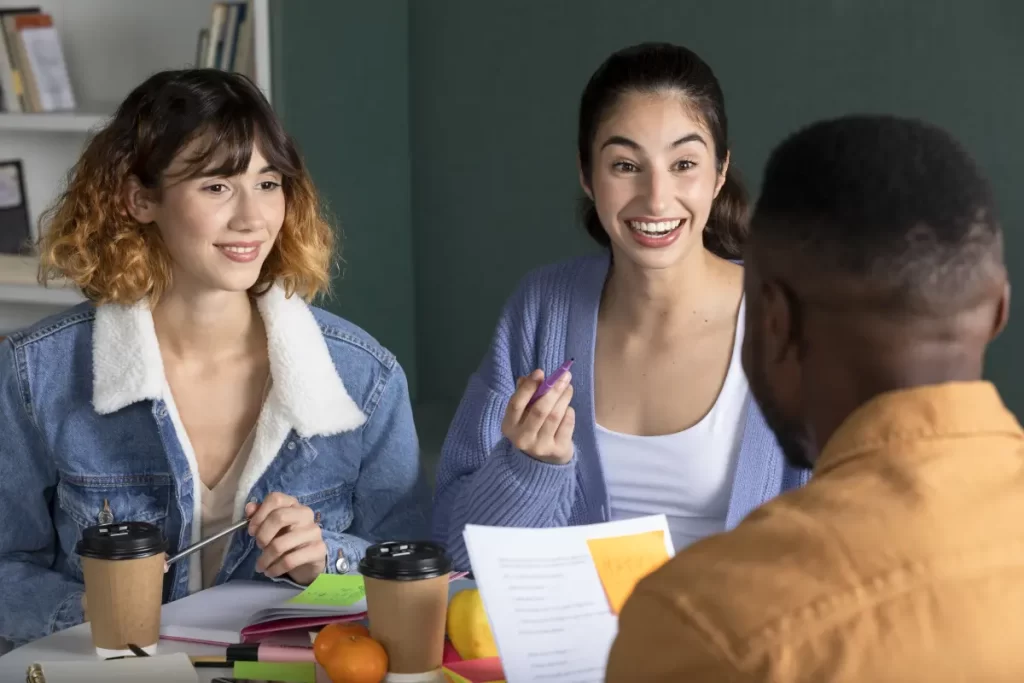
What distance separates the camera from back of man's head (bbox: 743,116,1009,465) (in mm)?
928

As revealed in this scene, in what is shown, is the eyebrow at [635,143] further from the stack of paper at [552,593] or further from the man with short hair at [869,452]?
the man with short hair at [869,452]

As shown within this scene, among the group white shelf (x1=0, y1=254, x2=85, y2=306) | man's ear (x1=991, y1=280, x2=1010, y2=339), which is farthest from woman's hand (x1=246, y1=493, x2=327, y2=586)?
white shelf (x1=0, y1=254, x2=85, y2=306)

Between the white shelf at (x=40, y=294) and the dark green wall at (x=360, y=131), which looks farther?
the dark green wall at (x=360, y=131)

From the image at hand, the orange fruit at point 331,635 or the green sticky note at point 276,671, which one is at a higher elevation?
the orange fruit at point 331,635

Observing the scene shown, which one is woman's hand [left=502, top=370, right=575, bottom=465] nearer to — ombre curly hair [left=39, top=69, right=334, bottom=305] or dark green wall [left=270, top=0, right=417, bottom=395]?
ombre curly hair [left=39, top=69, right=334, bottom=305]

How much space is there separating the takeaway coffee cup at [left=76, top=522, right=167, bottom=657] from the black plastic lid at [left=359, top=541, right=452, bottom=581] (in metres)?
0.28

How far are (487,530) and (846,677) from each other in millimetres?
611

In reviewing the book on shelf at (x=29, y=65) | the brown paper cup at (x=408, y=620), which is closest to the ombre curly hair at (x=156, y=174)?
the brown paper cup at (x=408, y=620)

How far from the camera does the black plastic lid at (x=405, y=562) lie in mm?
1353

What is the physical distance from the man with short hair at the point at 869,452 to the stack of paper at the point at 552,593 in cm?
40

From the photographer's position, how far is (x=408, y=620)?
1.36 metres

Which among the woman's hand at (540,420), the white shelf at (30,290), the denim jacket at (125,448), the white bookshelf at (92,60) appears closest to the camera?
the woman's hand at (540,420)

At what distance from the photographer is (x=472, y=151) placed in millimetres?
4145

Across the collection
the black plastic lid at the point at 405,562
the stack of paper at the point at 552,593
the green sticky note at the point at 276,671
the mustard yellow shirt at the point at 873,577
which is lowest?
the green sticky note at the point at 276,671
